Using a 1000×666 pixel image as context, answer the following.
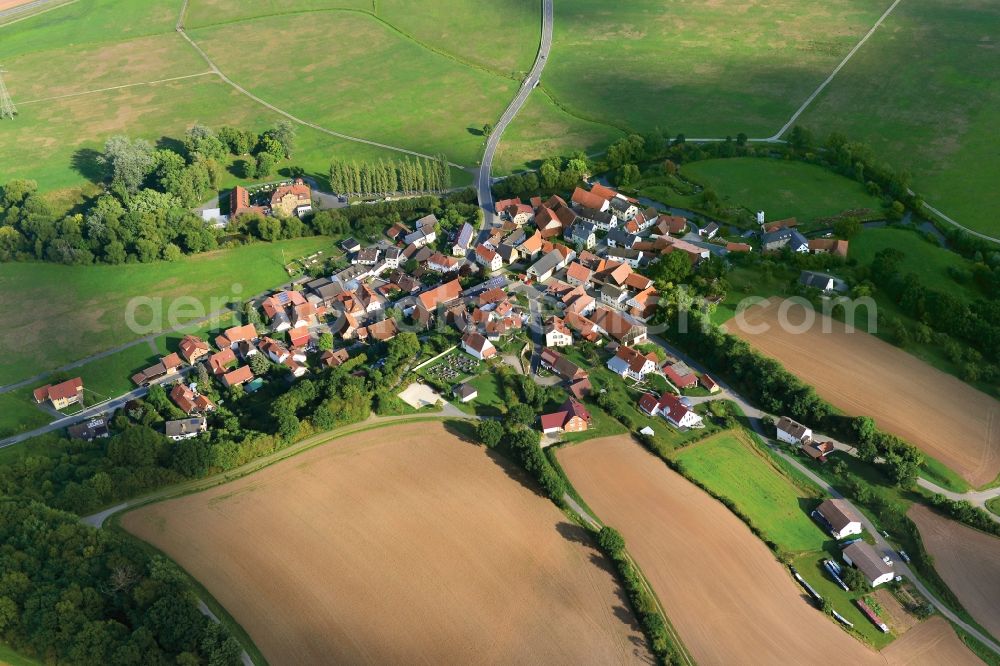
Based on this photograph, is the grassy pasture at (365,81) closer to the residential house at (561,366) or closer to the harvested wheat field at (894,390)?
the residential house at (561,366)

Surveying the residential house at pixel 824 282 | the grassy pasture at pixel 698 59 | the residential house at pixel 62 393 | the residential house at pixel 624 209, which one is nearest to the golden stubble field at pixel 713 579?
the residential house at pixel 824 282

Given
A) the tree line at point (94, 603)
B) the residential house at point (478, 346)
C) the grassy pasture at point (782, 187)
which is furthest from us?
the grassy pasture at point (782, 187)

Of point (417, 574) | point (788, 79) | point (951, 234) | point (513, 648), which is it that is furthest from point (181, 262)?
point (788, 79)

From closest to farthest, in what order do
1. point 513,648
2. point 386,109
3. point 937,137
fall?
point 513,648 < point 937,137 < point 386,109

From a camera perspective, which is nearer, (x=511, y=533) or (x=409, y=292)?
(x=511, y=533)

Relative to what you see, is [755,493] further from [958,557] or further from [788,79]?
[788,79]

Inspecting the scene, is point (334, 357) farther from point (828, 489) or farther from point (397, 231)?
point (828, 489)
